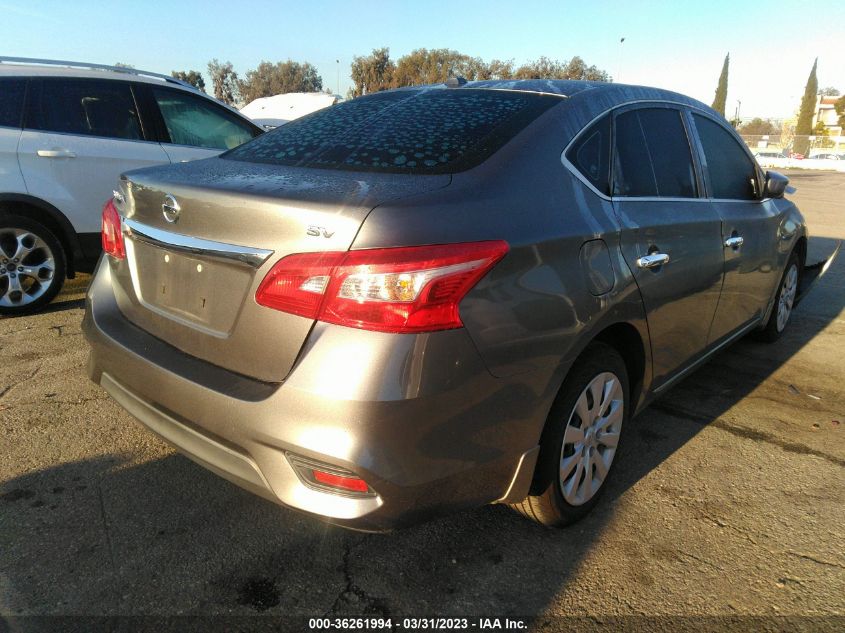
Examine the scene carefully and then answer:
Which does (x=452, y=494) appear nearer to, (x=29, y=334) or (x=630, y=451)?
(x=630, y=451)

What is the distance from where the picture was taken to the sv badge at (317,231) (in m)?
1.76

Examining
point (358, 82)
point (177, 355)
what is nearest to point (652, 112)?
point (177, 355)

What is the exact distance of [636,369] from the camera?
107 inches

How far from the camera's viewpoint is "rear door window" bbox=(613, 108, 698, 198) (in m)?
2.64

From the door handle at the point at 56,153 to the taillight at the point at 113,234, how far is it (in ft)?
8.75

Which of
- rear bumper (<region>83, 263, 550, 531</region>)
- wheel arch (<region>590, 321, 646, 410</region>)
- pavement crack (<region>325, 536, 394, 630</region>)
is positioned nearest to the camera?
rear bumper (<region>83, 263, 550, 531</region>)

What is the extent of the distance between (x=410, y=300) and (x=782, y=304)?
4081 mm

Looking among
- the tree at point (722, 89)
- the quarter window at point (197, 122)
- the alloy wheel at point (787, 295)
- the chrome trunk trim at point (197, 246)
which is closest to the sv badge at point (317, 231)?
the chrome trunk trim at point (197, 246)

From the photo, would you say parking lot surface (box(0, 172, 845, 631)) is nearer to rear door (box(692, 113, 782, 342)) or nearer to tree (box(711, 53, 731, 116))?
rear door (box(692, 113, 782, 342))

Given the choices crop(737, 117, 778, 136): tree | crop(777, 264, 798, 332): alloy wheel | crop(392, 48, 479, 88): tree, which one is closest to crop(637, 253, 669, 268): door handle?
crop(777, 264, 798, 332): alloy wheel

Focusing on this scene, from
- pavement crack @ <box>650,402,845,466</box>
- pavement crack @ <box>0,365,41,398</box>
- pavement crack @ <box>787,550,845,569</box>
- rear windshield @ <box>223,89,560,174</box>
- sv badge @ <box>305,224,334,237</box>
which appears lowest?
pavement crack @ <box>650,402,845,466</box>

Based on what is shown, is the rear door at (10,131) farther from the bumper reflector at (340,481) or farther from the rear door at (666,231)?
the rear door at (666,231)

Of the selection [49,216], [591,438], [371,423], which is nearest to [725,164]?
[591,438]

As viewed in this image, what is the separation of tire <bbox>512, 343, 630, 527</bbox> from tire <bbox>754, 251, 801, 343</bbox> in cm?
260
